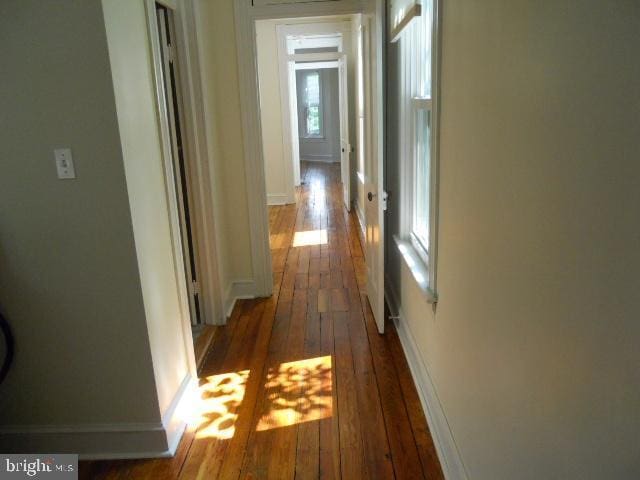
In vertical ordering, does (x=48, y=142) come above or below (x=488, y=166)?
above

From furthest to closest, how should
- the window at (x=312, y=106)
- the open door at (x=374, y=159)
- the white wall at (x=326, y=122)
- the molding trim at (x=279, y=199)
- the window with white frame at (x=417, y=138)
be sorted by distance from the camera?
the window at (x=312, y=106) → the white wall at (x=326, y=122) → the molding trim at (x=279, y=199) → the open door at (x=374, y=159) → the window with white frame at (x=417, y=138)

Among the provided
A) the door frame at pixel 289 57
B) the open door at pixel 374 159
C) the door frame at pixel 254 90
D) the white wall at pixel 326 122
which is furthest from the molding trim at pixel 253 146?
the white wall at pixel 326 122

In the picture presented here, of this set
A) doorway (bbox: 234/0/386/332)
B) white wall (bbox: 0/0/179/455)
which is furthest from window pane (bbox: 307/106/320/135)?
white wall (bbox: 0/0/179/455)

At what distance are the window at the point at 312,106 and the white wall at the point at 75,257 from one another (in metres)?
10.9

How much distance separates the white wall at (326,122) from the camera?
12.1 meters

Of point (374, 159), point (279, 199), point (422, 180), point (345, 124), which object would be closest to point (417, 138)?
point (422, 180)

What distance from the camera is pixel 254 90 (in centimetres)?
342

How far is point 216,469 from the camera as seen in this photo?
2.00 m

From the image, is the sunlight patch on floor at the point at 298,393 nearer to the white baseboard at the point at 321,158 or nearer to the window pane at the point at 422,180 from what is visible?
the window pane at the point at 422,180

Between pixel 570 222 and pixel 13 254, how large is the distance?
1954 mm

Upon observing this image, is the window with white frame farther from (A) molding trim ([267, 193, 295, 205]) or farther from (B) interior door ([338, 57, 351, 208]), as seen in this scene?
(A) molding trim ([267, 193, 295, 205])

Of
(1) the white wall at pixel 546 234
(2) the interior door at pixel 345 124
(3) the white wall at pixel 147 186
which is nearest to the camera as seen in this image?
(1) the white wall at pixel 546 234

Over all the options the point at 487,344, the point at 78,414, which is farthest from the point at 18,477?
the point at 487,344

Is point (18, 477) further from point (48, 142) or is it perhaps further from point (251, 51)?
point (251, 51)
